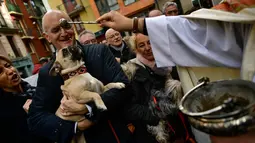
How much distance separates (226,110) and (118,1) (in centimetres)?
2060

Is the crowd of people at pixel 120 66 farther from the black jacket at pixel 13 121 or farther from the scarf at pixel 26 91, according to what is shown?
the scarf at pixel 26 91

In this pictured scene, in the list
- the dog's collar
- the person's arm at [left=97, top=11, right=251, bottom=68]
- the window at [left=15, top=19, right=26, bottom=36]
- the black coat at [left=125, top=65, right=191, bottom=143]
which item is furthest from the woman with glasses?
the window at [left=15, top=19, right=26, bottom=36]

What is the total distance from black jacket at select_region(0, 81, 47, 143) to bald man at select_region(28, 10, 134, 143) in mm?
769

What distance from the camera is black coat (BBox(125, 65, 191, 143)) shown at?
217cm

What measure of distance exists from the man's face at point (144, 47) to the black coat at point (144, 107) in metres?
0.20

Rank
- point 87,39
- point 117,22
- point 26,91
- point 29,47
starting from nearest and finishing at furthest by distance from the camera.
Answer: point 117,22, point 26,91, point 87,39, point 29,47

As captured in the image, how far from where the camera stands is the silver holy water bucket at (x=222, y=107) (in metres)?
0.90

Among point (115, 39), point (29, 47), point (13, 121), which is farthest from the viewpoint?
point (29, 47)

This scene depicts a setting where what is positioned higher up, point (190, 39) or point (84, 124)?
point (190, 39)

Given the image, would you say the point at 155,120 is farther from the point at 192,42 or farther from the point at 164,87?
the point at 192,42

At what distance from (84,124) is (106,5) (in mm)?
20411

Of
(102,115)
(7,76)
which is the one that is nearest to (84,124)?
(102,115)

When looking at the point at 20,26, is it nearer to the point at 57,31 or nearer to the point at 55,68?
the point at 57,31

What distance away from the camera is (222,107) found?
0.89m
